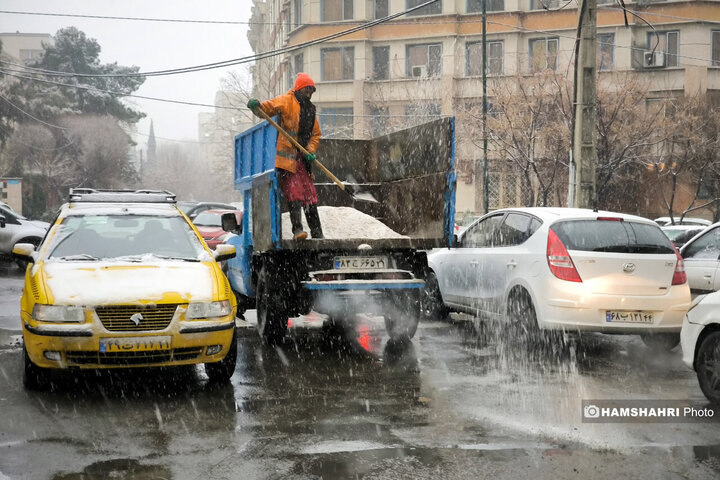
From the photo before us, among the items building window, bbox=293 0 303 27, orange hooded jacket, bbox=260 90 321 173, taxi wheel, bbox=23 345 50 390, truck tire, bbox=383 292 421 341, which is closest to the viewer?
taxi wheel, bbox=23 345 50 390

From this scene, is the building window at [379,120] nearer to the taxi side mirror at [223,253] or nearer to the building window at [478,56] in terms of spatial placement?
the building window at [478,56]

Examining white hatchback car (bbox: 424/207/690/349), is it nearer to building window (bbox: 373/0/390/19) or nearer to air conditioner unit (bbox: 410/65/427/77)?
air conditioner unit (bbox: 410/65/427/77)

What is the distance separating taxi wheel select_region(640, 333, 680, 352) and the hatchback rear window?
0.89m

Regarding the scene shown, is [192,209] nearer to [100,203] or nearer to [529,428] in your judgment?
[100,203]

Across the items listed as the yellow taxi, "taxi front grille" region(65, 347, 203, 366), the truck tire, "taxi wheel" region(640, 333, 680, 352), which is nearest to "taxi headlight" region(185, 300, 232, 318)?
the yellow taxi

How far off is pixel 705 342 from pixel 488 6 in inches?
1570

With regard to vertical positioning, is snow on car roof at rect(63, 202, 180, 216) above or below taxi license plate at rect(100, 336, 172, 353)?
above

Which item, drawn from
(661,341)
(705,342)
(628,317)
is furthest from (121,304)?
(661,341)

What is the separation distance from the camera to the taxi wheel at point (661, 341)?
8559 mm

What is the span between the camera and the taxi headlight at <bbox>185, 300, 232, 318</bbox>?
21.7ft

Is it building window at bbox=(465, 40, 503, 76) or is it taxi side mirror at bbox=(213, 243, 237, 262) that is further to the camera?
building window at bbox=(465, 40, 503, 76)

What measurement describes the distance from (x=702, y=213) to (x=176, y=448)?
39914mm

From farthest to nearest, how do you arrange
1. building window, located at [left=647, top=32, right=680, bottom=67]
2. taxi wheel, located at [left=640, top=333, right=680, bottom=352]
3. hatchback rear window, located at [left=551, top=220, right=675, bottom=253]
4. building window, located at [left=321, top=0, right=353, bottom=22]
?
building window, located at [left=321, top=0, right=353, bottom=22] → building window, located at [left=647, top=32, right=680, bottom=67] → taxi wheel, located at [left=640, top=333, right=680, bottom=352] → hatchback rear window, located at [left=551, top=220, right=675, bottom=253]

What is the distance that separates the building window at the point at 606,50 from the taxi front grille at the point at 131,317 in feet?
122
